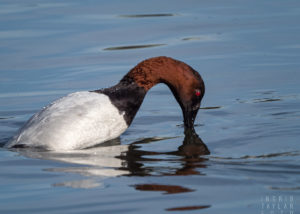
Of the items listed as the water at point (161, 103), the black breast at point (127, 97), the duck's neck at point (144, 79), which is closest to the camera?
the water at point (161, 103)

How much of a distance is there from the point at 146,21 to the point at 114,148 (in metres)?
6.83

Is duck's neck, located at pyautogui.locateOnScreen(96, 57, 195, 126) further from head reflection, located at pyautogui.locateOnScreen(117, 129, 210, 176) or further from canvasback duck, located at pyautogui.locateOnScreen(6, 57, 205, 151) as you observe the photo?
head reflection, located at pyautogui.locateOnScreen(117, 129, 210, 176)

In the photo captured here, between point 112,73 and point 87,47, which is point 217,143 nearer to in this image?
point 112,73

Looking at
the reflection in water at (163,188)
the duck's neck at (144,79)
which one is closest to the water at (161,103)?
the reflection in water at (163,188)

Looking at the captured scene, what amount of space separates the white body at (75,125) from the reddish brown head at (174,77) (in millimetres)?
636

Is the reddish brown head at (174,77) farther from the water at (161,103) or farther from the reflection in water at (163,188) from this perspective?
the reflection in water at (163,188)

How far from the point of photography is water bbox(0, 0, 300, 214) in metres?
6.56

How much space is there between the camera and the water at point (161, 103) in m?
6.56

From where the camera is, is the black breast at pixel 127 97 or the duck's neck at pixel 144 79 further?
the duck's neck at pixel 144 79

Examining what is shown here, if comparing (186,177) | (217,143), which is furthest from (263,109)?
(186,177)

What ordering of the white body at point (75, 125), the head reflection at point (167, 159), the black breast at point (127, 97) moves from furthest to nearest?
the black breast at point (127, 97) < the white body at point (75, 125) < the head reflection at point (167, 159)

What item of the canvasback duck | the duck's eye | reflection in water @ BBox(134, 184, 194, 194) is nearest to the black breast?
the canvasback duck

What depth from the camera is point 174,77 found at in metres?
8.88

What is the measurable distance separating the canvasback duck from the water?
20 cm
